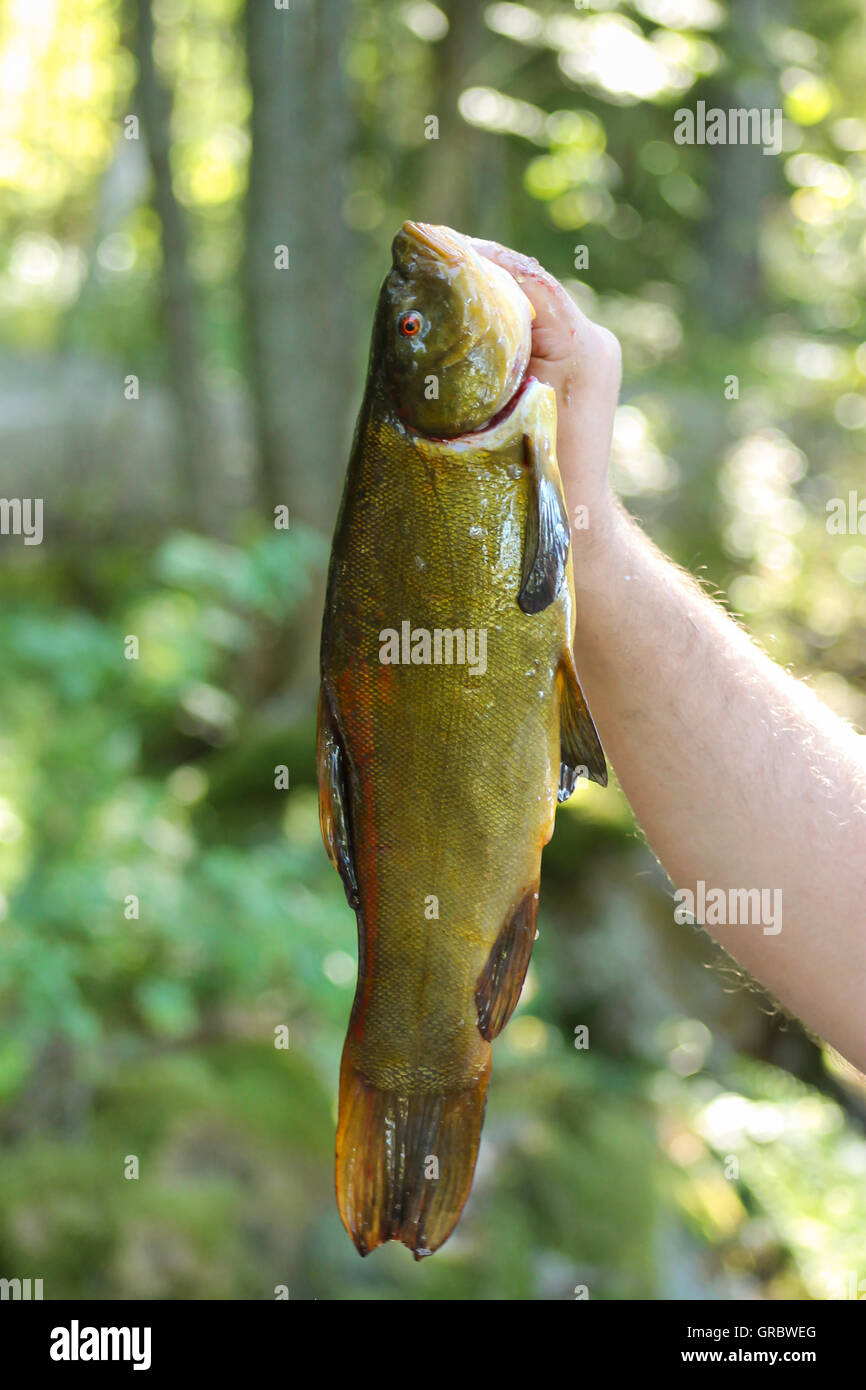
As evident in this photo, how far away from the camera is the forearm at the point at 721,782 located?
5.61ft

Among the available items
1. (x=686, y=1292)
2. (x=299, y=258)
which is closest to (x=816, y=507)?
(x=299, y=258)

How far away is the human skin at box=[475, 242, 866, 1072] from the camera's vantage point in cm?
171

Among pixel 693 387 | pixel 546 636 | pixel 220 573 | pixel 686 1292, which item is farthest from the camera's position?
pixel 693 387

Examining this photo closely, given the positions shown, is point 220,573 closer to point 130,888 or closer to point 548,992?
point 130,888

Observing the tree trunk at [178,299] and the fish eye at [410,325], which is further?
the tree trunk at [178,299]

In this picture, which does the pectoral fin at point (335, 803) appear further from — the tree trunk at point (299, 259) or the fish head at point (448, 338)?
the tree trunk at point (299, 259)

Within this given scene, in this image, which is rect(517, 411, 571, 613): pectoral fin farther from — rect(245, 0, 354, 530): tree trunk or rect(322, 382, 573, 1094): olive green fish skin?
rect(245, 0, 354, 530): tree trunk

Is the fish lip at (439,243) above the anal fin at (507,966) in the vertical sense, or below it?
above

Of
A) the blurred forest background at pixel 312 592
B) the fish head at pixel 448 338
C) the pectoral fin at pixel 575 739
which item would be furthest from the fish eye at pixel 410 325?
the blurred forest background at pixel 312 592

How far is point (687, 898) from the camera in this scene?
1.89 metres

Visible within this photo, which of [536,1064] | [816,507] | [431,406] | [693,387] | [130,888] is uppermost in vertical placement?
[693,387]

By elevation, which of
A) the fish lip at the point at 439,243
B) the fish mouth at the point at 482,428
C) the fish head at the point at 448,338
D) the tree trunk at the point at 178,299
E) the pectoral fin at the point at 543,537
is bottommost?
the pectoral fin at the point at 543,537

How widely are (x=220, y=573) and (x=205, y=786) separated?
2357 mm

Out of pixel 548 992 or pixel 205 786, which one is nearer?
pixel 205 786
